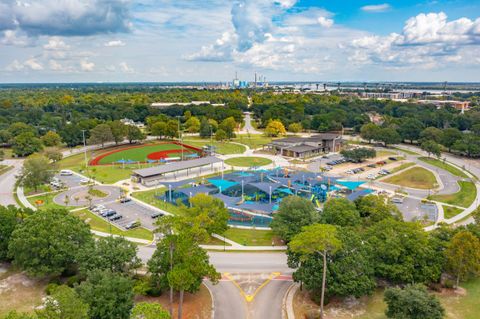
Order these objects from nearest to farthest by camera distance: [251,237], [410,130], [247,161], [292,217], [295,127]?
[292,217] < [251,237] < [247,161] < [410,130] < [295,127]

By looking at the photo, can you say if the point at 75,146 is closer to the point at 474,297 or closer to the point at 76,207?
the point at 76,207

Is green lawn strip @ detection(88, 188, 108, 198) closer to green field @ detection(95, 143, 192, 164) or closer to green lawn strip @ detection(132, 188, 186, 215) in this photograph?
green lawn strip @ detection(132, 188, 186, 215)

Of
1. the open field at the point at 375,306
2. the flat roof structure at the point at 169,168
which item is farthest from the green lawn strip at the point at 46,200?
the open field at the point at 375,306

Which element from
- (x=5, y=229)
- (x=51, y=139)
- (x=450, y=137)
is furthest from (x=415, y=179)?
(x=51, y=139)

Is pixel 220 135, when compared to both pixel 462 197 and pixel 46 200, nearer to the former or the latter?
pixel 46 200

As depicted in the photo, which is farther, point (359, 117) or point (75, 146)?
point (359, 117)

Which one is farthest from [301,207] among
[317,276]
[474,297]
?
[474,297]
